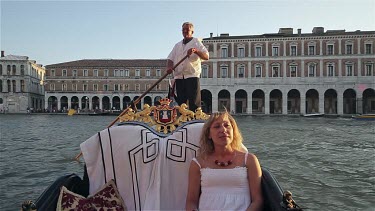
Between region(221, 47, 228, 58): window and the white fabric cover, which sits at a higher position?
region(221, 47, 228, 58): window

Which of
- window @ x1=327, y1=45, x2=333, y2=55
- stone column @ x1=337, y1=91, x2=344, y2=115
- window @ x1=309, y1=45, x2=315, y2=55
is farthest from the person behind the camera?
window @ x1=309, y1=45, x2=315, y2=55

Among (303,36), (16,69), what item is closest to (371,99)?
(303,36)

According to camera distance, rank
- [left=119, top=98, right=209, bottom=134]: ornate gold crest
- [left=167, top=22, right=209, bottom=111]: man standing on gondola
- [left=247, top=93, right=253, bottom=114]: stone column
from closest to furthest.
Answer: [left=119, top=98, right=209, bottom=134]: ornate gold crest
[left=167, top=22, right=209, bottom=111]: man standing on gondola
[left=247, top=93, right=253, bottom=114]: stone column

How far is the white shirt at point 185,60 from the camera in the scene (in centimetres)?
403

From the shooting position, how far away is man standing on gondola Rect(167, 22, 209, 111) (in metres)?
4.00

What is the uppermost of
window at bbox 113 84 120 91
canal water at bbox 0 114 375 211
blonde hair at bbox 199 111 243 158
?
window at bbox 113 84 120 91

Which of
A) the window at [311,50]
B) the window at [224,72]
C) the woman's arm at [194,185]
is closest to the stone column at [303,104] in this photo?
the window at [311,50]

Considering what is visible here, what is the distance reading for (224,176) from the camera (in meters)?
2.45

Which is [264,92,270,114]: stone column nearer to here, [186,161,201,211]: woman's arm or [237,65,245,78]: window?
[237,65,245,78]: window

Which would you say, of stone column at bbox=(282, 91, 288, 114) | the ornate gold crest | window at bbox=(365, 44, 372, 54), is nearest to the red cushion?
the ornate gold crest

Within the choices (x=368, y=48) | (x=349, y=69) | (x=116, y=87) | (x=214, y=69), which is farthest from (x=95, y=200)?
(x=116, y=87)

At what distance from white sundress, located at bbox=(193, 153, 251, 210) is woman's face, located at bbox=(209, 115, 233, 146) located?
196mm

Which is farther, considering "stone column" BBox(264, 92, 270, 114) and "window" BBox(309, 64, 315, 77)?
"stone column" BBox(264, 92, 270, 114)

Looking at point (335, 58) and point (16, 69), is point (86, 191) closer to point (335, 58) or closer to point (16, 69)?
point (335, 58)
